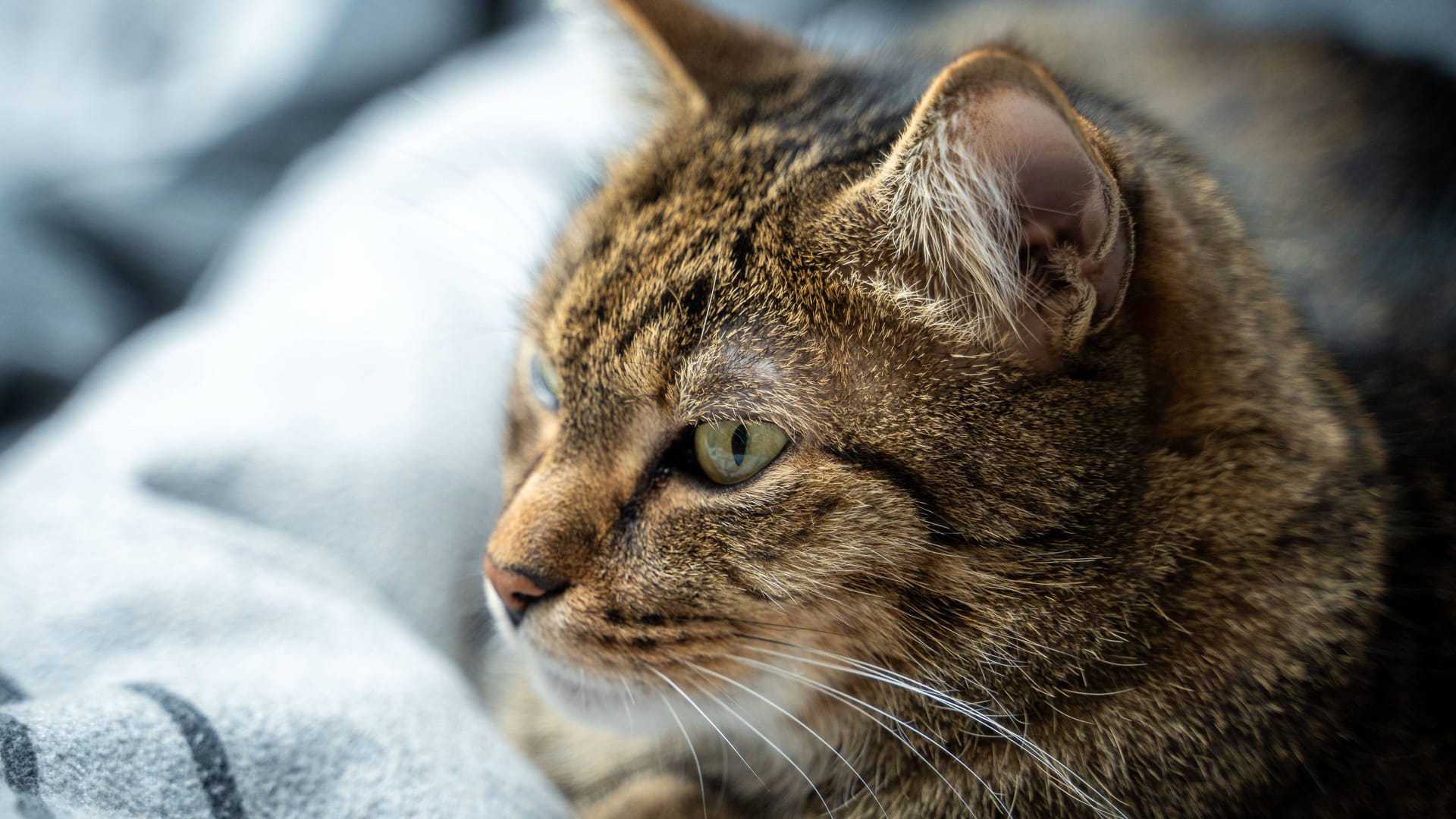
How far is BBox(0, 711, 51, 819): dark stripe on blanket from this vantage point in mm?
667

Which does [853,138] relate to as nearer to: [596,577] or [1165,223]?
[1165,223]

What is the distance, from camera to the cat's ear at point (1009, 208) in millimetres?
703

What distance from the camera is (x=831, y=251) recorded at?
0.83m

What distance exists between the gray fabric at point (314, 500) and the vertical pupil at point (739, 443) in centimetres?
39

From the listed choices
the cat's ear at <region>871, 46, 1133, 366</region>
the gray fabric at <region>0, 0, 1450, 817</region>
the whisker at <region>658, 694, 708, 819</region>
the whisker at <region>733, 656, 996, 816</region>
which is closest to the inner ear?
the cat's ear at <region>871, 46, 1133, 366</region>

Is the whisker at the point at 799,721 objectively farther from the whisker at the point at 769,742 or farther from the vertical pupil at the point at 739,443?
the vertical pupil at the point at 739,443

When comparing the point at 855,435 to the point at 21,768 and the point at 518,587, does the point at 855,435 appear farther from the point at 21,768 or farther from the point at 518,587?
the point at 21,768

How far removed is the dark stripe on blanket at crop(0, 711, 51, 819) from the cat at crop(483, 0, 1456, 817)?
37 cm

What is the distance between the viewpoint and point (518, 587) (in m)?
0.90

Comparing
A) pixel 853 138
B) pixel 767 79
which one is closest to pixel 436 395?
pixel 767 79

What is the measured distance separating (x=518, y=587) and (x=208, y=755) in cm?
28

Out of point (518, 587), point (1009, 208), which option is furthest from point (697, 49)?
point (518, 587)

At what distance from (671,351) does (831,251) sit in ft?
0.54

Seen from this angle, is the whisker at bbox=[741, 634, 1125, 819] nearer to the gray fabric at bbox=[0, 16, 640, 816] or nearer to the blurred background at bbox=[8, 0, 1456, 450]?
the gray fabric at bbox=[0, 16, 640, 816]
